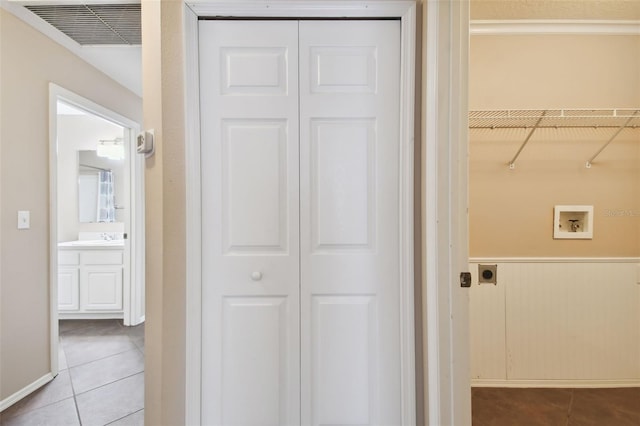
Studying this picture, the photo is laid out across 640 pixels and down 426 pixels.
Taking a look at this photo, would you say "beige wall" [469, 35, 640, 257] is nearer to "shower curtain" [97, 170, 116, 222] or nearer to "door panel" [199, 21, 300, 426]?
"door panel" [199, 21, 300, 426]

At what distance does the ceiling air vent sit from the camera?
1.82 m

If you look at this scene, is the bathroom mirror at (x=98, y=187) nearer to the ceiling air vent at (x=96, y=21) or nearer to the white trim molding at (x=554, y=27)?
the ceiling air vent at (x=96, y=21)

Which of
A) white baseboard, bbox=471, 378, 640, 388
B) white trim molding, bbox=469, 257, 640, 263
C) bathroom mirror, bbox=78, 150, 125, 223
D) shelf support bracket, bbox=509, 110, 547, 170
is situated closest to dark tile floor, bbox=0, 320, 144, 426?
bathroom mirror, bbox=78, 150, 125, 223

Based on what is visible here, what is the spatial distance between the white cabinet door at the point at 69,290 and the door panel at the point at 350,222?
306cm

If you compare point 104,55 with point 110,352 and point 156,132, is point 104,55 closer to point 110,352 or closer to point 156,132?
point 156,132

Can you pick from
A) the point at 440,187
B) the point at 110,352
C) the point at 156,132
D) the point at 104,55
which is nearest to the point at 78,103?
the point at 104,55

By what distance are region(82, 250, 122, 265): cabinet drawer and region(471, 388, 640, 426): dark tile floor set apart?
3.38 m

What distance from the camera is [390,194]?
4.09 ft

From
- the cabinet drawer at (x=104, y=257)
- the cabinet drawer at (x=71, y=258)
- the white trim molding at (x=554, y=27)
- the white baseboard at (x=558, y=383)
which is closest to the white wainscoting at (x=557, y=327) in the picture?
the white baseboard at (x=558, y=383)

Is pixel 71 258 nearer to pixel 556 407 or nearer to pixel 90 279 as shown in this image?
pixel 90 279

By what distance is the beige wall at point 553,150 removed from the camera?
5.99 ft

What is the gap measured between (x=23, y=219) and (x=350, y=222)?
2174 mm

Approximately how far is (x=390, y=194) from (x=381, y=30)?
0.72 metres

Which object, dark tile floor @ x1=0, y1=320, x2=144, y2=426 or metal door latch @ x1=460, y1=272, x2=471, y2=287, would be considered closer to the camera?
metal door latch @ x1=460, y1=272, x2=471, y2=287
